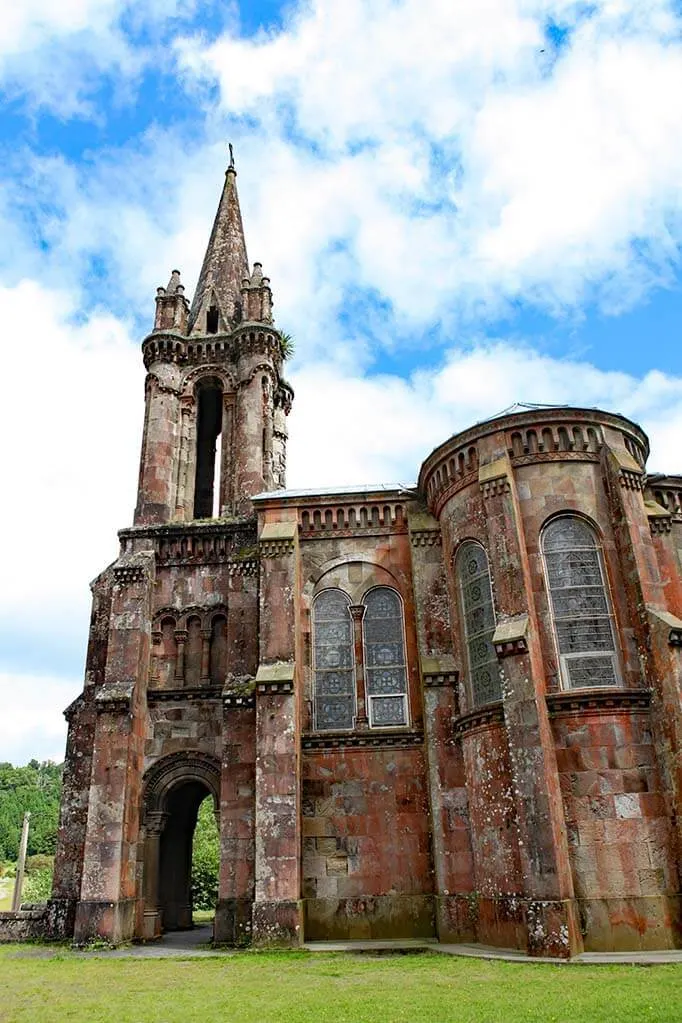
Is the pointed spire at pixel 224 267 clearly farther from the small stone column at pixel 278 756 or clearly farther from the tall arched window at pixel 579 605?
the tall arched window at pixel 579 605

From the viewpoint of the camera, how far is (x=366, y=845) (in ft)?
62.4

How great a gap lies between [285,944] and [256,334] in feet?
63.3

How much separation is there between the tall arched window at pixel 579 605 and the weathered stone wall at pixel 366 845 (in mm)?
4848

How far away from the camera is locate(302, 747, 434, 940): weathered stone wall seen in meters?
18.4

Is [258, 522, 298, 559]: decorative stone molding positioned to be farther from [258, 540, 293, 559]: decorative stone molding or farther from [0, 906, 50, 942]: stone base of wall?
[0, 906, 50, 942]: stone base of wall

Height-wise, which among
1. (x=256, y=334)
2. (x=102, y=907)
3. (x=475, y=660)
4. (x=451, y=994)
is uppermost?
(x=256, y=334)

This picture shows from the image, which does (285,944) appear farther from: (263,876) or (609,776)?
(609,776)

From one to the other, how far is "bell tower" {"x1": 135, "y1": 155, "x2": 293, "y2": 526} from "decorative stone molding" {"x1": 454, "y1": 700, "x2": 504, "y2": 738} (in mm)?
10220

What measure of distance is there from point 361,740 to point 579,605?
638 cm

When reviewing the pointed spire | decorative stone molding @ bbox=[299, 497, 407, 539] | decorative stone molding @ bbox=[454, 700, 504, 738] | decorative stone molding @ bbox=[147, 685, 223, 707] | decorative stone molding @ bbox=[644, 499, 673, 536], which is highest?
the pointed spire

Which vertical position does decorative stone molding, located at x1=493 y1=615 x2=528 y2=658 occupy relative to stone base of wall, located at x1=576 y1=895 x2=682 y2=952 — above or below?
above

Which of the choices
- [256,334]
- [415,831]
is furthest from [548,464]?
[256,334]

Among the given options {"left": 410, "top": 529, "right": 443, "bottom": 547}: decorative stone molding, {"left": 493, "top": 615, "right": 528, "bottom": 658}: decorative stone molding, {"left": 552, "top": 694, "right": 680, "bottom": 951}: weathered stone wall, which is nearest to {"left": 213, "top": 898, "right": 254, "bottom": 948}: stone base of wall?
{"left": 552, "top": 694, "right": 680, "bottom": 951}: weathered stone wall

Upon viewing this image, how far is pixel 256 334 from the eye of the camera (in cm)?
2825
